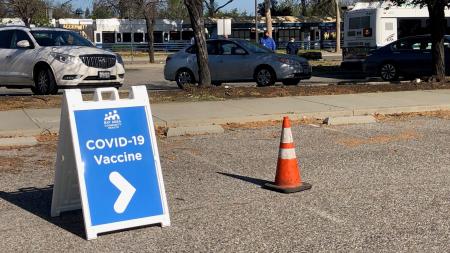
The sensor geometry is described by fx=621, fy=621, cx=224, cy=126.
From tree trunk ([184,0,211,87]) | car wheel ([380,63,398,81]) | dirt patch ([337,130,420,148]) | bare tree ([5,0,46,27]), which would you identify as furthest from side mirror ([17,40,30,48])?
bare tree ([5,0,46,27])

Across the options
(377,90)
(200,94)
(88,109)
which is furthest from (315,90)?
(88,109)

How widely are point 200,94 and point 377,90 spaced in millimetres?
4702

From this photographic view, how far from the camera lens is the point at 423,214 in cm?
564

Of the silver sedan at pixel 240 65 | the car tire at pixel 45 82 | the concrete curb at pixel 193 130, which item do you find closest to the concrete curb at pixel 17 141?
the concrete curb at pixel 193 130

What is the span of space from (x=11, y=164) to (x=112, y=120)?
10.7 feet

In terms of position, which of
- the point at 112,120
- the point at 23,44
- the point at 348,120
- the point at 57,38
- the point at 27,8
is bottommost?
the point at 348,120

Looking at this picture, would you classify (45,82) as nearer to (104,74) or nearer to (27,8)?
(104,74)

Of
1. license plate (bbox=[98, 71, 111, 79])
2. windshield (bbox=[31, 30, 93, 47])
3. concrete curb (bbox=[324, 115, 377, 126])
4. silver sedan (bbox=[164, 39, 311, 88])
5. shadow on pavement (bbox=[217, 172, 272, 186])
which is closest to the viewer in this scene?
shadow on pavement (bbox=[217, 172, 272, 186])

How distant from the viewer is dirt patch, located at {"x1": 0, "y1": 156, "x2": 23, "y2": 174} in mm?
7645

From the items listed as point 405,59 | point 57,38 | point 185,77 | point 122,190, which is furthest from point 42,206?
point 405,59

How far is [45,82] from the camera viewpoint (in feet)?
47.4

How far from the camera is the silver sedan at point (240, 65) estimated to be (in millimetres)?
17922

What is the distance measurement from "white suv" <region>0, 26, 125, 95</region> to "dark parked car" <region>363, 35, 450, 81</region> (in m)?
9.95

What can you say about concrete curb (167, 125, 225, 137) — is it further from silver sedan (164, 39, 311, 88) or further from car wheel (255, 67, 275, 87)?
car wheel (255, 67, 275, 87)
